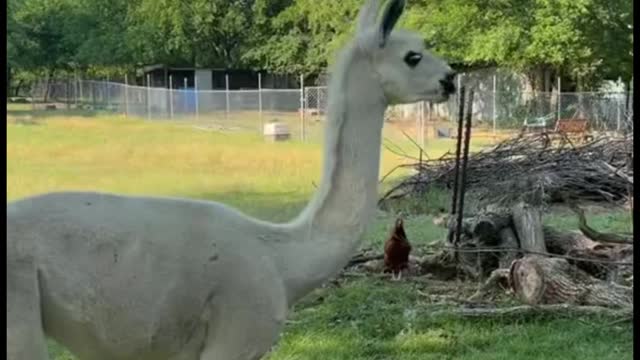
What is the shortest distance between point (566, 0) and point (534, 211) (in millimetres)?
18910

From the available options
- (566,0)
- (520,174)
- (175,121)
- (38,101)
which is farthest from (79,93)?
(520,174)

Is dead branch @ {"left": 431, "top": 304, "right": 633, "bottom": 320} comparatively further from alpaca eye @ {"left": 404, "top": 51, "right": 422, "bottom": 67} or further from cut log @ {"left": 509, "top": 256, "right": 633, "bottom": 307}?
alpaca eye @ {"left": 404, "top": 51, "right": 422, "bottom": 67}

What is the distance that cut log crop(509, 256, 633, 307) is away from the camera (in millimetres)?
5758

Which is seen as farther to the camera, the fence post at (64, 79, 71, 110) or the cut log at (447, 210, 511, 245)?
the fence post at (64, 79, 71, 110)

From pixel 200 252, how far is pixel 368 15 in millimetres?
735

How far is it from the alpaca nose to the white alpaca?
0.05 feet

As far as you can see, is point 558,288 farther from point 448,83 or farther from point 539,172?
point 539,172

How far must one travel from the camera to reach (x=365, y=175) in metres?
2.50

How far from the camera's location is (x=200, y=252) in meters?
2.32

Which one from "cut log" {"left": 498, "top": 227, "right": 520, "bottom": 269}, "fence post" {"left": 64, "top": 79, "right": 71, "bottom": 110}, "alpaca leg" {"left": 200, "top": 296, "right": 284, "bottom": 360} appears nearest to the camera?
"alpaca leg" {"left": 200, "top": 296, "right": 284, "bottom": 360}

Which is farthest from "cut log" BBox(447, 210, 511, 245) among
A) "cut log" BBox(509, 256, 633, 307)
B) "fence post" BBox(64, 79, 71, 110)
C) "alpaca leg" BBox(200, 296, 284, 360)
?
"fence post" BBox(64, 79, 71, 110)

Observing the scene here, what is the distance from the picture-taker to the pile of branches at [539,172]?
913 centimetres

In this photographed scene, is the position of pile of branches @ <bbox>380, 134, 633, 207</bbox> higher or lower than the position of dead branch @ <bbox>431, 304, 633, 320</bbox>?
higher

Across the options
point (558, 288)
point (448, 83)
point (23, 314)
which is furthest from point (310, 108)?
point (23, 314)
